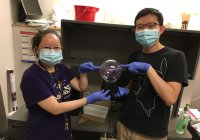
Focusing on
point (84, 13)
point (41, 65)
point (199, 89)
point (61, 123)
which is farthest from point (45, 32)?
point (199, 89)

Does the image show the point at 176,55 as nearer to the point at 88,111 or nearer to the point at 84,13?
the point at 84,13

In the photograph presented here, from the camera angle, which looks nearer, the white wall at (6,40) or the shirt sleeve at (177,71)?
the shirt sleeve at (177,71)

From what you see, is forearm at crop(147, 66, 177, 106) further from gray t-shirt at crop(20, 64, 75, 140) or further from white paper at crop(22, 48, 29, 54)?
white paper at crop(22, 48, 29, 54)

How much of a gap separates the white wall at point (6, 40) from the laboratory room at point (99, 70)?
12mm

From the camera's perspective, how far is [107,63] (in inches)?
45.2

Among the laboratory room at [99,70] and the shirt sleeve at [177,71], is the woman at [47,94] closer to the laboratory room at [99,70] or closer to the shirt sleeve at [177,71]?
the laboratory room at [99,70]

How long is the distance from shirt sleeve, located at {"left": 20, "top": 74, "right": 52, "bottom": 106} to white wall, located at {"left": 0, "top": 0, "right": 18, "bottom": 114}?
37.6 inches

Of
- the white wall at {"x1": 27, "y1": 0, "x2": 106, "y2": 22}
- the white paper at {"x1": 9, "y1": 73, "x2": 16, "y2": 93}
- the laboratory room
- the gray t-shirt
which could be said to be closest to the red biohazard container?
the laboratory room

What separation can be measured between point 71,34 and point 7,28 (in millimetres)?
759

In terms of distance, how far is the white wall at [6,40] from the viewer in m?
1.56

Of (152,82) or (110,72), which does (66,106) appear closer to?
(110,72)

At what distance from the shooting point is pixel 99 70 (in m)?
1.38

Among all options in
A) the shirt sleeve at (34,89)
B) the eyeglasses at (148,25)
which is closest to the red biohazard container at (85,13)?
the eyeglasses at (148,25)

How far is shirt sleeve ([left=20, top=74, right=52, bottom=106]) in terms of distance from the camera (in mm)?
932
